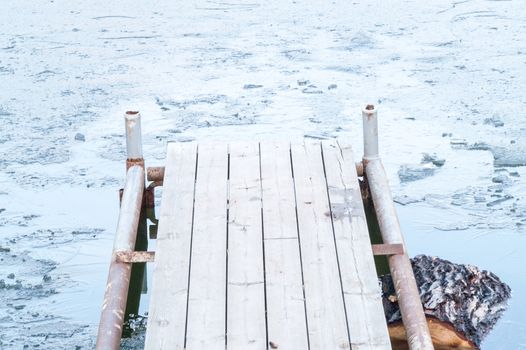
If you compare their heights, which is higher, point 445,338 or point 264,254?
point 264,254

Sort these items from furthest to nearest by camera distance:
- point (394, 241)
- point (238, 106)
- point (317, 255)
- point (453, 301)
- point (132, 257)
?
1. point (238, 106)
2. point (453, 301)
3. point (394, 241)
4. point (132, 257)
5. point (317, 255)

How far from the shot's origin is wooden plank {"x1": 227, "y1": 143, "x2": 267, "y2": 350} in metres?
4.33

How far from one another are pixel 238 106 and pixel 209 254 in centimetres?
439

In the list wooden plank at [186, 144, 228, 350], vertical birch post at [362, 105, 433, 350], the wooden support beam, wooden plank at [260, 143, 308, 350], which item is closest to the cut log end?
vertical birch post at [362, 105, 433, 350]

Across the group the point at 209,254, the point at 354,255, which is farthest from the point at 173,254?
the point at 354,255

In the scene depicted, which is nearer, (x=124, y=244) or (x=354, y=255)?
(x=354, y=255)

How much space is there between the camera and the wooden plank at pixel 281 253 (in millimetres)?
4332

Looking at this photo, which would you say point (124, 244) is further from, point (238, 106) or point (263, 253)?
point (238, 106)

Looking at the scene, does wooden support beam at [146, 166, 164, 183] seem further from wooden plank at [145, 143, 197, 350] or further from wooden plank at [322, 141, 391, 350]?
wooden plank at [322, 141, 391, 350]

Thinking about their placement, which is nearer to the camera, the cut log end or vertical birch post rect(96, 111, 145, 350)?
vertical birch post rect(96, 111, 145, 350)

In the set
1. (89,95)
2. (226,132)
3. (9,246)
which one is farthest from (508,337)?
(89,95)

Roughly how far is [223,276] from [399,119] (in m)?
4.41

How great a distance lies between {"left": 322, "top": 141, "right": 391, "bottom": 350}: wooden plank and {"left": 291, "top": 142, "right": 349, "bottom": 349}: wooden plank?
39 millimetres

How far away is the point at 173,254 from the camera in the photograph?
4.93m
